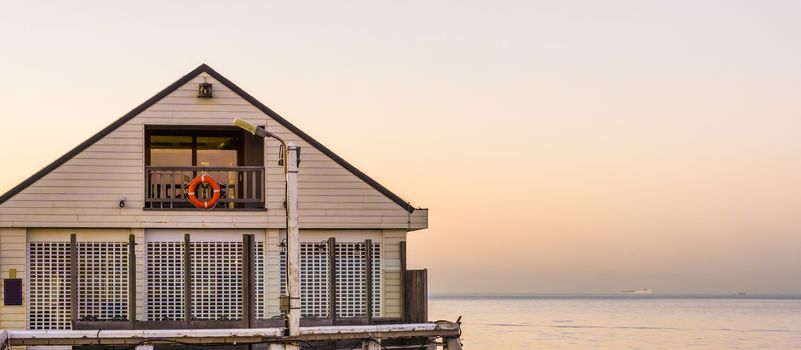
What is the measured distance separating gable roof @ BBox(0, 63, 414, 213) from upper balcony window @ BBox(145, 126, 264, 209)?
32.3 inches

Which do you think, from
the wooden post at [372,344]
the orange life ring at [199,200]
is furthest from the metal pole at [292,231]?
the orange life ring at [199,200]

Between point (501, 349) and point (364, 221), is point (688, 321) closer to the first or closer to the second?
point (501, 349)

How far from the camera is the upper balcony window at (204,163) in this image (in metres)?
29.8

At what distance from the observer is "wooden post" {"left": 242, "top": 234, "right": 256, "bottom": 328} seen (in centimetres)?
2744

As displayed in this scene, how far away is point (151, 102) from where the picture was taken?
29.6 metres

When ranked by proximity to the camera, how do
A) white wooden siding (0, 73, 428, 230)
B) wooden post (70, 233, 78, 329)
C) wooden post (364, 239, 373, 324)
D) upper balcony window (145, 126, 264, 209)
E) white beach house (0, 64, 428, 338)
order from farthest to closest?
upper balcony window (145, 126, 264, 209)
white wooden siding (0, 73, 428, 230)
white beach house (0, 64, 428, 338)
wooden post (364, 239, 373, 324)
wooden post (70, 233, 78, 329)

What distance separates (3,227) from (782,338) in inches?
2954

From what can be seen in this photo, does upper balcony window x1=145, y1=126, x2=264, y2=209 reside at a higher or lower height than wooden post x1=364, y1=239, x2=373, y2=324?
higher

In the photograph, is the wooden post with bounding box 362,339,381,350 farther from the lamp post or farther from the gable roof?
the gable roof

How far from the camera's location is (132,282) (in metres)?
27.5

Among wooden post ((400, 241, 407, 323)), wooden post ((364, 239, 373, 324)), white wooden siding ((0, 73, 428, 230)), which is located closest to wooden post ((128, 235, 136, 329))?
white wooden siding ((0, 73, 428, 230))

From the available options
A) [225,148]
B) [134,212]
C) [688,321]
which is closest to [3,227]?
[134,212]

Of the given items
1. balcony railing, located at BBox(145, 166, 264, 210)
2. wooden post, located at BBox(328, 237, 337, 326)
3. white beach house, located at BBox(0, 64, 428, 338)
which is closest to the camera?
wooden post, located at BBox(328, 237, 337, 326)

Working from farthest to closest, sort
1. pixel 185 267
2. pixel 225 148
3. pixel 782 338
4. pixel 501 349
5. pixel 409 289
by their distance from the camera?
pixel 782 338 → pixel 501 349 → pixel 225 148 → pixel 409 289 → pixel 185 267
